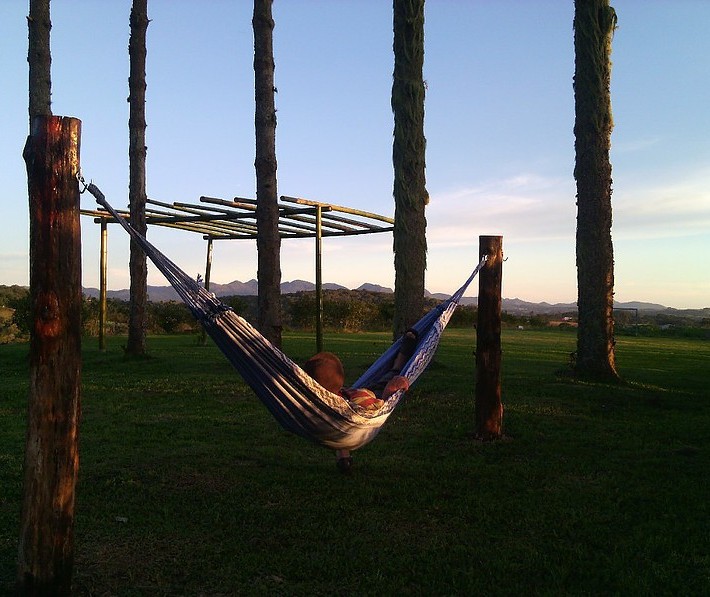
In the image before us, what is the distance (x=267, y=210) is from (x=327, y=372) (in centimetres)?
547

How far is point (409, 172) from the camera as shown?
909 cm

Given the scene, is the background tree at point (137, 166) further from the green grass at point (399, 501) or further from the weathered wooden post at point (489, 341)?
the weathered wooden post at point (489, 341)

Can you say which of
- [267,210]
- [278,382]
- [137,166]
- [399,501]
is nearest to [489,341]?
[399,501]

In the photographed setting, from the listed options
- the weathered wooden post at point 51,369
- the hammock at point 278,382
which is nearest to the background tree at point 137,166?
the hammock at point 278,382

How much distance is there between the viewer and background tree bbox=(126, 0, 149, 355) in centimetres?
1148

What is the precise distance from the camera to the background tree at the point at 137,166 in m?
11.5

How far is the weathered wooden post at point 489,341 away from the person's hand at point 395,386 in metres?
1.15

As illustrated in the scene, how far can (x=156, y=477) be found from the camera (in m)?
4.40

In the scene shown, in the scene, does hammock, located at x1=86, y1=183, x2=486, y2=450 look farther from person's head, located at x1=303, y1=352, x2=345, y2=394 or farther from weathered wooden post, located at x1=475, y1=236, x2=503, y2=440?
weathered wooden post, located at x1=475, y1=236, x2=503, y2=440

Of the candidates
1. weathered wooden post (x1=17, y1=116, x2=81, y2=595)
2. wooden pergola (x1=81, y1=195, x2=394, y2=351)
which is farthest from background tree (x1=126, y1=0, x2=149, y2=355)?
weathered wooden post (x1=17, y1=116, x2=81, y2=595)

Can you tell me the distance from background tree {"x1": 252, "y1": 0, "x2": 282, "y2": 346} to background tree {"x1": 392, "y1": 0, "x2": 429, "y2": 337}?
170 centimetres

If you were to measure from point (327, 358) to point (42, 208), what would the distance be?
222 centimetres

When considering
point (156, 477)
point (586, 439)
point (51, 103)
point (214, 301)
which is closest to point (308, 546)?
point (214, 301)

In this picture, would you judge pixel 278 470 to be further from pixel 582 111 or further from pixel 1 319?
pixel 1 319
